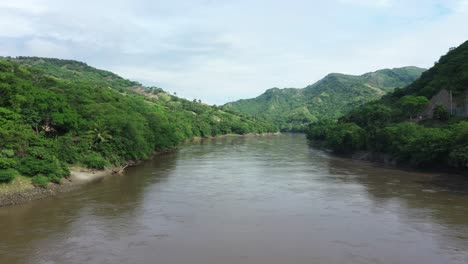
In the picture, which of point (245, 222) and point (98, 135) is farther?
point (98, 135)

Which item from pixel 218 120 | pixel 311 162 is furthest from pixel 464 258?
pixel 218 120

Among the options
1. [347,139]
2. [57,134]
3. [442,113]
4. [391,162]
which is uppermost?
[442,113]

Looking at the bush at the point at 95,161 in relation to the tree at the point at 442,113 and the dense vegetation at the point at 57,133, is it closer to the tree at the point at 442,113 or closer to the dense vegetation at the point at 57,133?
the dense vegetation at the point at 57,133

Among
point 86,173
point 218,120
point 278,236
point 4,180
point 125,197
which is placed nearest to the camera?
point 278,236

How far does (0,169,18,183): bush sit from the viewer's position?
122 feet

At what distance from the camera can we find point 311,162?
236ft

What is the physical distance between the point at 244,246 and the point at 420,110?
7289cm

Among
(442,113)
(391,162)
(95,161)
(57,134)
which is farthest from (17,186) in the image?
(442,113)

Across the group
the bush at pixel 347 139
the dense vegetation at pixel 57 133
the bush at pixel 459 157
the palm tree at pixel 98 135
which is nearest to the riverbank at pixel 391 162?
the bush at pixel 459 157

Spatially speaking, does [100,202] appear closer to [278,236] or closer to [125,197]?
[125,197]

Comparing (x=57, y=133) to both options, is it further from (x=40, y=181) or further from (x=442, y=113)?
(x=442, y=113)

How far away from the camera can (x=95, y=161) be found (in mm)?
52875

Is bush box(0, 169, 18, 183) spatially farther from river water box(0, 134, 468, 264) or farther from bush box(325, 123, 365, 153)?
bush box(325, 123, 365, 153)

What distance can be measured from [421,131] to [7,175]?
58272mm
